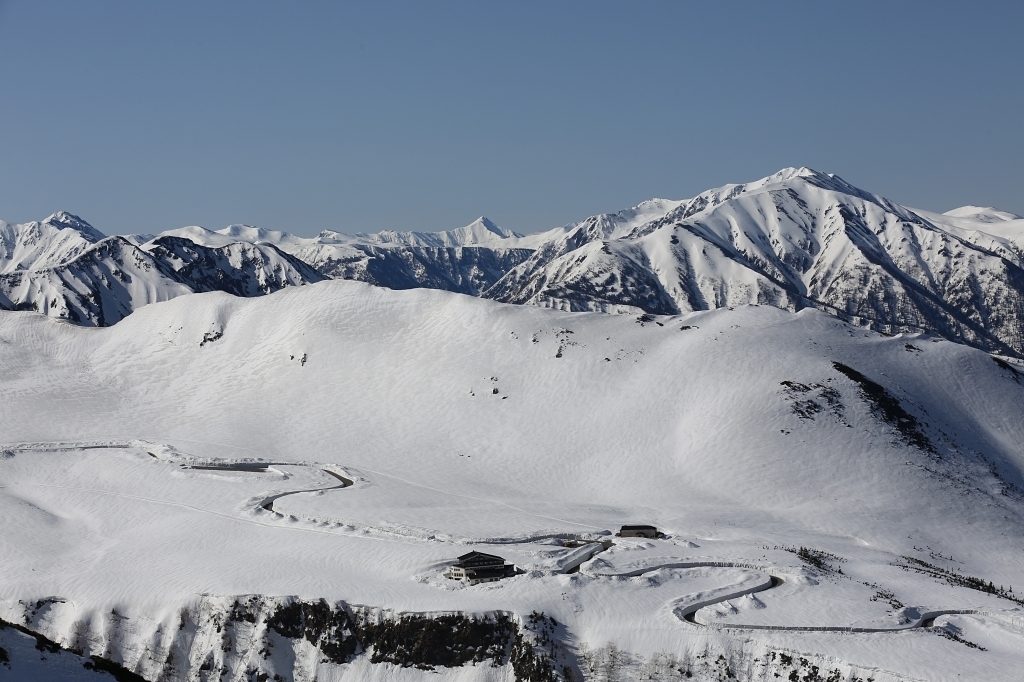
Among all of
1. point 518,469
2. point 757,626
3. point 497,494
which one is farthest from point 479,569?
point 518,469

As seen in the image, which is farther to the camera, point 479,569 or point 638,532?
point 638,532

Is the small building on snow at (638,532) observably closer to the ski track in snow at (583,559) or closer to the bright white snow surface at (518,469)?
the bright white snow surface at (518,469)

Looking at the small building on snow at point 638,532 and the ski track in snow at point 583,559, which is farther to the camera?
the small building on snow at point 638,532

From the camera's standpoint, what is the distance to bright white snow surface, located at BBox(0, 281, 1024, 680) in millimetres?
57562

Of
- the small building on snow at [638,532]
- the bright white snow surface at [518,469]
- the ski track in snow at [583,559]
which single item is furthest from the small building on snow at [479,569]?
the small building on snow at [638,532]

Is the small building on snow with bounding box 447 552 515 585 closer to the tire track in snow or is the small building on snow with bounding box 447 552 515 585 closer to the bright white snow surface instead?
the bright white snow surface

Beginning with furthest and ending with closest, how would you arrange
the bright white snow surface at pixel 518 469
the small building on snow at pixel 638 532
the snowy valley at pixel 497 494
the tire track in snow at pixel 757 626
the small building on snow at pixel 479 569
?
1. the small building on snow at pixel 638 532
2. the small building on snow at pixel 479 569
3. the bright white snow surface at pixel 518 469
4. the snowy valley at pixel 497 494
5. the tire track in snow at pixel 757 626

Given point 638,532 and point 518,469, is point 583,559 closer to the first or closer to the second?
point 638,532

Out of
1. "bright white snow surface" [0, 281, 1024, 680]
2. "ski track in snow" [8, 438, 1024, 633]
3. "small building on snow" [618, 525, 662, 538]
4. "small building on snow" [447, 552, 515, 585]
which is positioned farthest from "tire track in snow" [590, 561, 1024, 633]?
"small building on snow" [618, 525, 662, 538]

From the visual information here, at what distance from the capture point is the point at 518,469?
94.6 metres

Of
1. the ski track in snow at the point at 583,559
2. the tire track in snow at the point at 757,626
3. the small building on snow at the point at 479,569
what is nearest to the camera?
the tire track in snow at the point at 757,626

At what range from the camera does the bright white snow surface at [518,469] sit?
5756 centimetres

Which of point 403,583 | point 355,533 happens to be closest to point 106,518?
point 355,533

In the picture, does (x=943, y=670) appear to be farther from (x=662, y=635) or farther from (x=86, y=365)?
(x=86, y=365)
